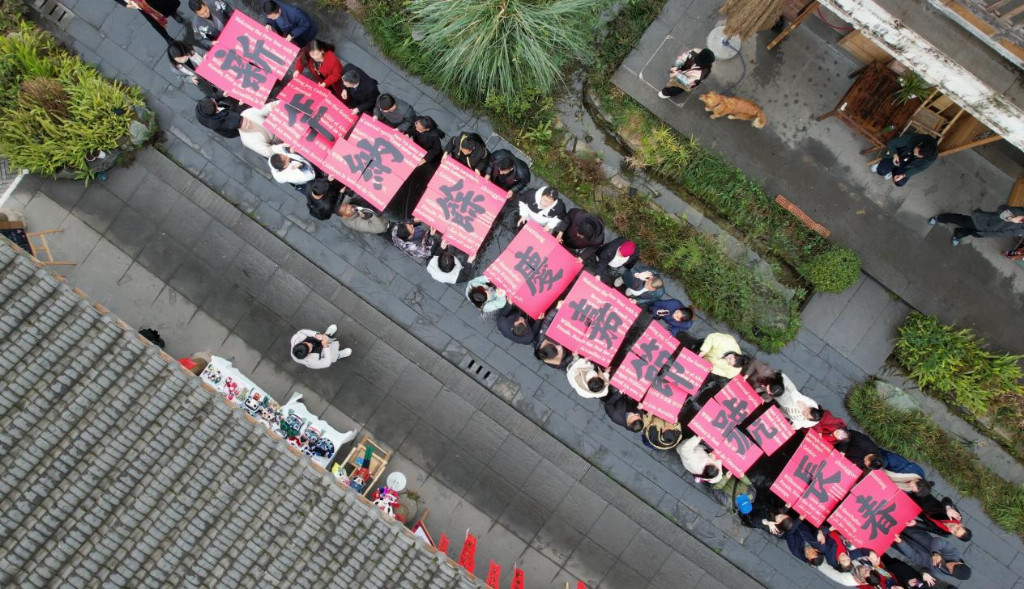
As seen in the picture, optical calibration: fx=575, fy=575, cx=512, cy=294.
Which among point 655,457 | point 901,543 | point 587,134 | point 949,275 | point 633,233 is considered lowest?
point 655,457

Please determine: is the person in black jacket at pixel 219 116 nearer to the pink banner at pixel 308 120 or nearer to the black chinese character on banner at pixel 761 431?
the pink banner at pixel 308 120

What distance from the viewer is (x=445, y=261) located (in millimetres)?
9250

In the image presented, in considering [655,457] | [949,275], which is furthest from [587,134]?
[949,275]

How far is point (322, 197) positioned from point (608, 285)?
4.82m

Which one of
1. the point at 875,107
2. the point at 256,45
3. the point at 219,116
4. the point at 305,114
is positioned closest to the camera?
the point at 256,45

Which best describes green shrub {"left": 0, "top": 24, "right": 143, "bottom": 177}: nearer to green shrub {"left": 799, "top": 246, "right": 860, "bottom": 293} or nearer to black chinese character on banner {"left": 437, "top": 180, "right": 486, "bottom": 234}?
black chinese character on banner {"left": 437, "top": 180, "right": 486, "bottom": 234}

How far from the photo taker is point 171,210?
10.2 metres

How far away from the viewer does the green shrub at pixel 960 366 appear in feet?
33.0

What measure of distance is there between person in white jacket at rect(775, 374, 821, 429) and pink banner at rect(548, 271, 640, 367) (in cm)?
280

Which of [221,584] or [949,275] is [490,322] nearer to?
[221,584]

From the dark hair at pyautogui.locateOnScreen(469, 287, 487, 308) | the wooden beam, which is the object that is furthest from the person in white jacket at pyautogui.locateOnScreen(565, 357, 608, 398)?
the wooden beam

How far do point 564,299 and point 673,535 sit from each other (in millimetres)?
4777

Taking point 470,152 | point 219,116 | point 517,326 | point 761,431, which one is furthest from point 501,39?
point 761,431

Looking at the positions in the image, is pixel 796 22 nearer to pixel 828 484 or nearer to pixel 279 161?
pixel 828 484
